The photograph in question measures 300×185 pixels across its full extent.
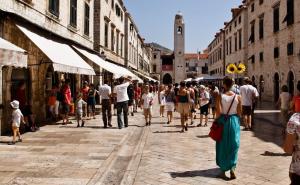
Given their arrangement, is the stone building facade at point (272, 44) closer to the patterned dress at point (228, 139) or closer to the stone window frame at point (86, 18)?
the stone window frame at point (86, 18)

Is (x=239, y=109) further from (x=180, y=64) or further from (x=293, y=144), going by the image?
(x=180, y=64)

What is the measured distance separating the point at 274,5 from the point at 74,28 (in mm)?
15862

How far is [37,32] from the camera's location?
1237 cm

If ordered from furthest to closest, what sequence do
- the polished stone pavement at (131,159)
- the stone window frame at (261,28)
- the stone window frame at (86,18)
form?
the stone window frame at (261,28) → the stone window frame at (86,18) → the polished stone pavement at (131,159)

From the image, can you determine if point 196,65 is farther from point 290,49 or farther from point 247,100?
point 247,100

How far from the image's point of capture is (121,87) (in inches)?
494

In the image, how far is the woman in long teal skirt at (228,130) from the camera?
5996 millimetres

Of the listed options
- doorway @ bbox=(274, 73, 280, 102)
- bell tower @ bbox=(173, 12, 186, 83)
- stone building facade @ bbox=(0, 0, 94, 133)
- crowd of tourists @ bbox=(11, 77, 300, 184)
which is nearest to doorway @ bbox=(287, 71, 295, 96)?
doorway @ bbox=(274, 73, 280, 102)

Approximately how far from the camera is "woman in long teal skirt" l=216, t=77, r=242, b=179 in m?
6.00

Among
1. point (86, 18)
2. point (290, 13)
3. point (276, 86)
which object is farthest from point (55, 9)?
point (276, 86)

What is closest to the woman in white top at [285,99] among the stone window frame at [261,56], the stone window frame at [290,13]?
the stone window frame at [290,13]

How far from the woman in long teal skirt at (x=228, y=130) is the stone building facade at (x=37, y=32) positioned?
5.98 m

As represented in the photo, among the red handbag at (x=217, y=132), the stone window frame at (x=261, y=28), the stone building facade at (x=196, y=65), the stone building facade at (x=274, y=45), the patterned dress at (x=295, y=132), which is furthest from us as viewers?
the stone building facade at (x=196, y=65)

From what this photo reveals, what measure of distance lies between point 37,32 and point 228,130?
853 cm
